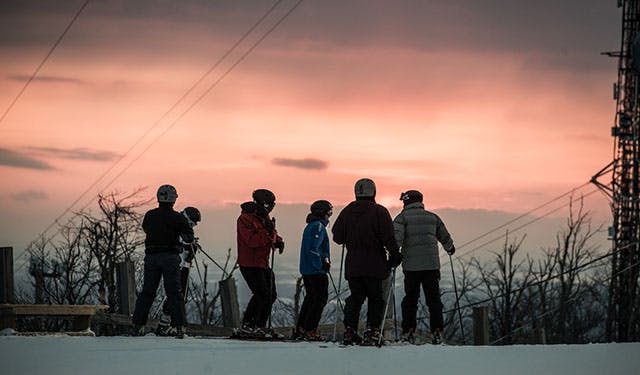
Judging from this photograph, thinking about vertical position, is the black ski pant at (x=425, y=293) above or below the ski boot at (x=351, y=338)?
above

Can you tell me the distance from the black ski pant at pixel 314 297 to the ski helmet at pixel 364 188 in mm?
1805

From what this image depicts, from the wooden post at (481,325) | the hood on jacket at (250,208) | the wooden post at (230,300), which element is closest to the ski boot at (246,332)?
the hood on jacket at (250,208)

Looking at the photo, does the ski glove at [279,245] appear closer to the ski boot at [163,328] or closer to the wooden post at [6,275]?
the ski boot at [163,328]

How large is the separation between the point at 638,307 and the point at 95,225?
27.1m

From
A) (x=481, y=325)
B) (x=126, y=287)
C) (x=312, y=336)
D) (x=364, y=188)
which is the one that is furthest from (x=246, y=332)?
(x=126, y=287)

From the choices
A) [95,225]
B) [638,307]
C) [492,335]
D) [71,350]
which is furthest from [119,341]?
[492,335]

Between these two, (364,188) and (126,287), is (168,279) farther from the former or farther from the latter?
(126,287)

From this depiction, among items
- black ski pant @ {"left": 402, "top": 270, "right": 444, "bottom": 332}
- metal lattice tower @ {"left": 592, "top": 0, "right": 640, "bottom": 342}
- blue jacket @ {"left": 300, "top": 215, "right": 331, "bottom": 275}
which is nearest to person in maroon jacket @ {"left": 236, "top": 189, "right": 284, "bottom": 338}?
blue jacket @ {"left": 300, "top": 215, "right": 331, "bottom": 275}

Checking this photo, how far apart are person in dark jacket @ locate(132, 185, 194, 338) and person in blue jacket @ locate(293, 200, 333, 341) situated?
64.6 inches

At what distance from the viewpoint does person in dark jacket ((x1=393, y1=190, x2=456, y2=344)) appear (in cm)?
1611

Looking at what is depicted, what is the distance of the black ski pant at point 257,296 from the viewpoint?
53.0 ft

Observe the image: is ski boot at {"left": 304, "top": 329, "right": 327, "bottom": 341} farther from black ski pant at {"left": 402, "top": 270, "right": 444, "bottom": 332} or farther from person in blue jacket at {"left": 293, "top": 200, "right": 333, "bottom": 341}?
black ski pant at {"left": 402, "top": 270, "right": 444, "bottom": 332}

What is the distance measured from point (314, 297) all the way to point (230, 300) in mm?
3385

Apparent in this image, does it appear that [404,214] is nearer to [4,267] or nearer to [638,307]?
[4,267]
